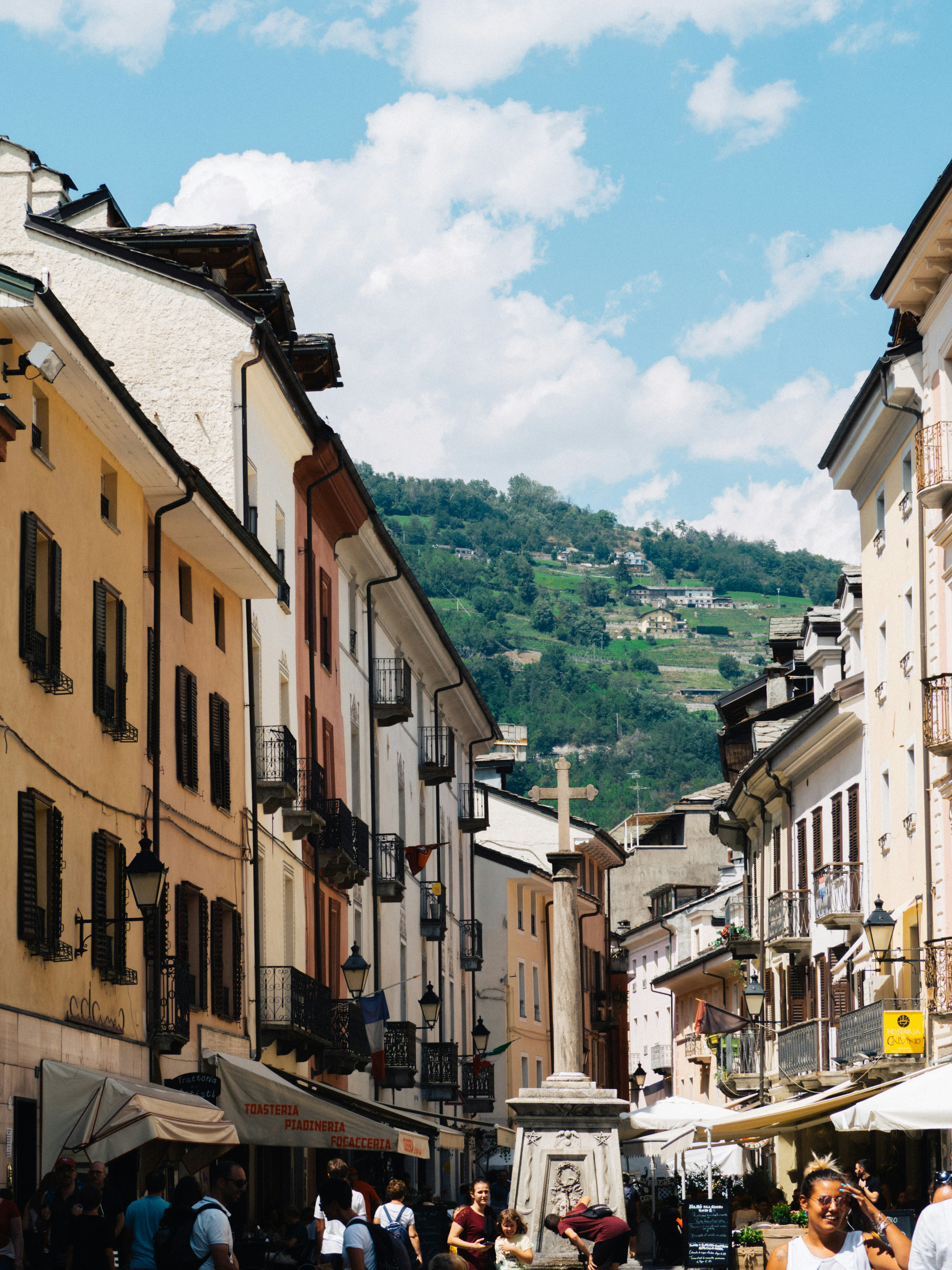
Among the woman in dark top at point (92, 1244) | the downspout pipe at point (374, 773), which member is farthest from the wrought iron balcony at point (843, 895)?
the woman in dark top at point (92, 1244)

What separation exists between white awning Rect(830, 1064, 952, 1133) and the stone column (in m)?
7.95

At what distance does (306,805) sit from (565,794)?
4.32 m

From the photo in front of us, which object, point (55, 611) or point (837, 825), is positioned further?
point (837, 825)

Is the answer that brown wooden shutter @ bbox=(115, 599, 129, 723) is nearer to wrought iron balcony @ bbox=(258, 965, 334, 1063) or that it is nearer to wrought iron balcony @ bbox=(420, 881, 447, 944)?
wrought iron balcony @ bbox=(258, 965, 334, 1063)

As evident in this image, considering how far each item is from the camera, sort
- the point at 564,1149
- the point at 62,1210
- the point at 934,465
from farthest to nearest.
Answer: the point at 934,465, the point at 564,1149, the point at 62,1210

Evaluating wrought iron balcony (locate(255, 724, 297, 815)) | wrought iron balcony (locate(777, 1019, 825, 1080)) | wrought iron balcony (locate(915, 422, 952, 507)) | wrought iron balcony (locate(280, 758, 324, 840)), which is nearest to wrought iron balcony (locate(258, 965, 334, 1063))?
wrought iron balcony (locate(280, 758, 324, 840))

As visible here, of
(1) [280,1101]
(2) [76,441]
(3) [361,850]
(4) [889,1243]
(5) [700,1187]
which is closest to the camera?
(4) [889,1243]

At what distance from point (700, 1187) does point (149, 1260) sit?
121 feet

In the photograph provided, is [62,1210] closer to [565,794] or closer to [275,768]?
[275,768]

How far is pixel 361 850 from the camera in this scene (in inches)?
1433

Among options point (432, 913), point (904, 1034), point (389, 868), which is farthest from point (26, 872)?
point (432, 913)

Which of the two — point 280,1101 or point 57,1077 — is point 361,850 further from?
point 57,1077

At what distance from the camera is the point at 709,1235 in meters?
28.0

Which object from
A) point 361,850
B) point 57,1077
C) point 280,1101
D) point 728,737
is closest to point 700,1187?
point 728,737
